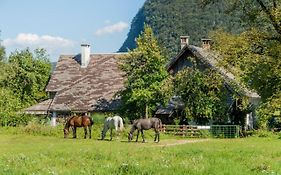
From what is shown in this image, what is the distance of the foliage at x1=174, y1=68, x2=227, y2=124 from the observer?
4966 cm

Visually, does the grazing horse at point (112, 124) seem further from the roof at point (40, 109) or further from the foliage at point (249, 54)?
the roof at point (40, 109)

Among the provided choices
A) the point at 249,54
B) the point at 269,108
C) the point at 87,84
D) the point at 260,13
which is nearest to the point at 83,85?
the point at 87,84

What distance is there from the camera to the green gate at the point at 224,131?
156 ft

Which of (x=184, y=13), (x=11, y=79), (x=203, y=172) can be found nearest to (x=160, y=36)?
(x=184, y=13)

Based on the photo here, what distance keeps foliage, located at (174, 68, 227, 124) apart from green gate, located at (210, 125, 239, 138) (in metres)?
1.87

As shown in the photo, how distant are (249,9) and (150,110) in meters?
17.8

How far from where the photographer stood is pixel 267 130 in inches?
1827

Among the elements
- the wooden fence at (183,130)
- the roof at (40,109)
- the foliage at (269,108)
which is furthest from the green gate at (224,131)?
the roof at (40,109)

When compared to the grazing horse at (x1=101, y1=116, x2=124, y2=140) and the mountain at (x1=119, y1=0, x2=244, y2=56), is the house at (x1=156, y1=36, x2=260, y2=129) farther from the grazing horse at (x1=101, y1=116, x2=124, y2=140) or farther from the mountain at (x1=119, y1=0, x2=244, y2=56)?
the mountain at (x1=119, y1=0, x2=244, y2=56)

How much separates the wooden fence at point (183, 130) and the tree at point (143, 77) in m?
5.23

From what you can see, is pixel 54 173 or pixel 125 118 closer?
pixel 54 173

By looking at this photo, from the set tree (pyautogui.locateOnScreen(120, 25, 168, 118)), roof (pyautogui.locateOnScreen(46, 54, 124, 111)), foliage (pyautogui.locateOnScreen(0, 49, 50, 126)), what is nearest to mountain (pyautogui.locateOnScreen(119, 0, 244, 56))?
foliage (pyautogui.locateOnScreen(0, 49, 50, 126))

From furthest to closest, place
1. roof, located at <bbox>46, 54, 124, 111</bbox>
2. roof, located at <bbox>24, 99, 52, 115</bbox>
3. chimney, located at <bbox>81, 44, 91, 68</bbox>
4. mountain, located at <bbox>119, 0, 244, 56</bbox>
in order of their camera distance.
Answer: mountain, located at <bbox>119, 0, 244, 56</bbox> → chimney, located at <bbox>81, 44, 91, 68</bbox> → roof, located at <bbox>24, 99, 52, 115</bbox> → roof, located at <bbox>46, 54, 124, 111</bbox>

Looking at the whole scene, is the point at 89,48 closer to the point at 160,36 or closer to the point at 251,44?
the point at 251,44
